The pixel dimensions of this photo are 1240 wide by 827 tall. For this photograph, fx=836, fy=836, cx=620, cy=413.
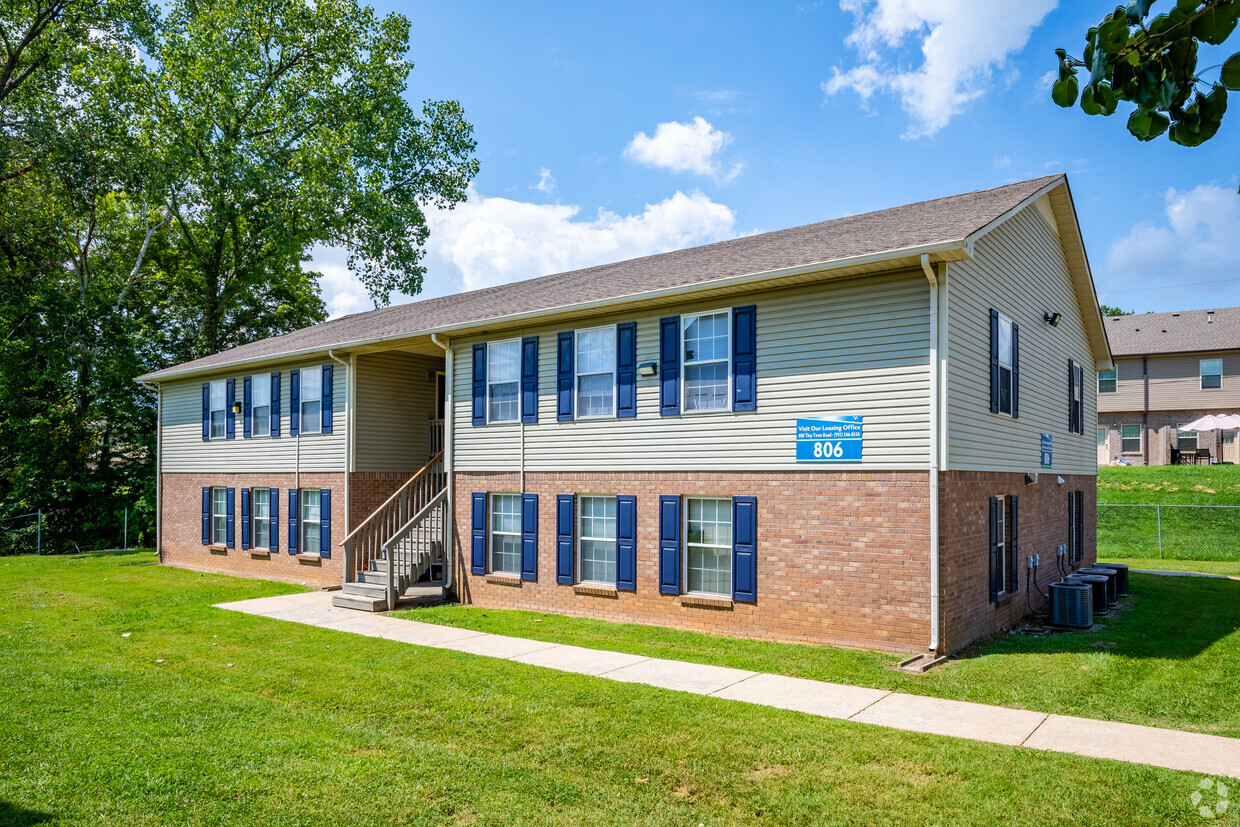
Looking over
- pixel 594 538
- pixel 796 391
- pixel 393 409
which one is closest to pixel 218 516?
pixel 393 409

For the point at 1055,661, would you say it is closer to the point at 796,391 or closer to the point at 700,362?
the point at 796,391

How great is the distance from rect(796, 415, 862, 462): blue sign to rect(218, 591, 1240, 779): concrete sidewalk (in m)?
2.99

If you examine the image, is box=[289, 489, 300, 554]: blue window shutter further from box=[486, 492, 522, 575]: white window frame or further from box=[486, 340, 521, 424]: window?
box=[486, 340, 521, 424]: window

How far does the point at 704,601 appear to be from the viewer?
11.9 metres

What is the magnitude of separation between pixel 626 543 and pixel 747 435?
2.65 metres

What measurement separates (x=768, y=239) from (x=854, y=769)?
10345 mm

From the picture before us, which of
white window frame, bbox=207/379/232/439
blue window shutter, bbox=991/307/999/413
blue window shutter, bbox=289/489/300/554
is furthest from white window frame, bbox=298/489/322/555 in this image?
blue window shutter, bbox=991/307/999/413

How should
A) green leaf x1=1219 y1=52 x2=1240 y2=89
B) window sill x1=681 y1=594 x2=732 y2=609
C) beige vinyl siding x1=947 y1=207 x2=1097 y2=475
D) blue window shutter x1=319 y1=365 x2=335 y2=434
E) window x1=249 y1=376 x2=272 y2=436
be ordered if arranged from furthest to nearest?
window x1=249 y1=376 x2=272 y2=436 < blue window shutter x1=319 y1=365 x2=335 y2=434 < window sill x1=681 y1=594 x2=732 y2=609 < beige vinyl siding x1=947 y1=207 x2=1097 y2=475 < green leaf x1=1219 y1=52 x2=1240 y2=89

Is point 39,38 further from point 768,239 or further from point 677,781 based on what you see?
point 677,781

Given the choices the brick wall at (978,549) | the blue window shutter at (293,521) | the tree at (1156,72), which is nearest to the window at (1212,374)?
the brick wall at (978,549)

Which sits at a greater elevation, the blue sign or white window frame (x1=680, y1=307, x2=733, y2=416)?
white window frame (x1=680, y1=307, x2=733, y2=416)

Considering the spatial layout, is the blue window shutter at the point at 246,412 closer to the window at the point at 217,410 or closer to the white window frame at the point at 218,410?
the white window frame at the point at 218,410

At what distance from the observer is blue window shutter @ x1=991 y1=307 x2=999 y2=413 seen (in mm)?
11781

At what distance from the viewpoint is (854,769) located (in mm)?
6184
